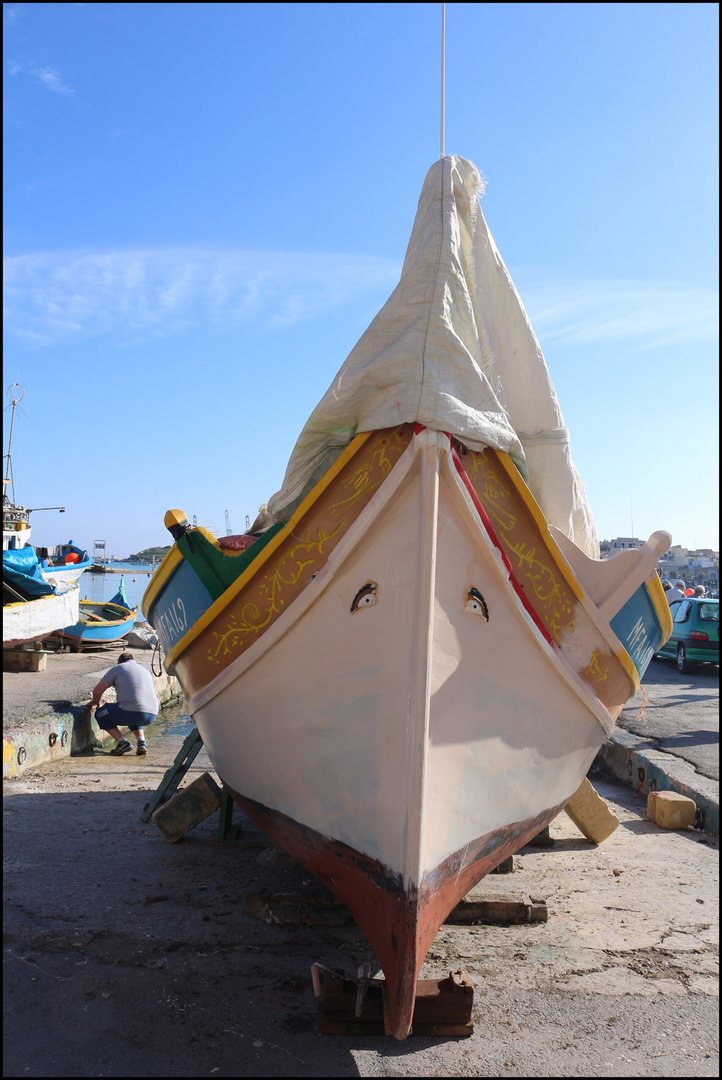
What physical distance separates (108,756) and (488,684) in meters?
5.57

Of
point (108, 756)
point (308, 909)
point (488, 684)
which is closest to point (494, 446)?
point (488, 684)

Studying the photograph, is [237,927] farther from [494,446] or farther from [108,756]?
[108,756]

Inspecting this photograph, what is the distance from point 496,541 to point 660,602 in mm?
1570

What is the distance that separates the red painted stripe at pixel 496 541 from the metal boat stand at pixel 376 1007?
1.42m

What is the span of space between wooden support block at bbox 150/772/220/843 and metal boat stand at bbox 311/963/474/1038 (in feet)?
6.65

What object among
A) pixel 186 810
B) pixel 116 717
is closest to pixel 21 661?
pixel 116 717

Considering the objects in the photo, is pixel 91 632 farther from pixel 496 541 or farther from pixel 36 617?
pixel 496 541

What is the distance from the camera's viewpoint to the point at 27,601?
40.2 feet

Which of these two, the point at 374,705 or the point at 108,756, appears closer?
the point at 374,705

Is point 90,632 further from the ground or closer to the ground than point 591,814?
further from the ground

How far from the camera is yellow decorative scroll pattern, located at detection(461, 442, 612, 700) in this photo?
2957 millimetres

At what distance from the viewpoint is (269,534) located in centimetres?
323

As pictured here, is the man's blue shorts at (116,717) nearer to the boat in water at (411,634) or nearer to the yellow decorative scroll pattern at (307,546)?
the boat in water at (411,634)

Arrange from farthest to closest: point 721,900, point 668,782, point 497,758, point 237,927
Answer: point 668,782 → point 721,900 → point 237,927 → point 497,758
